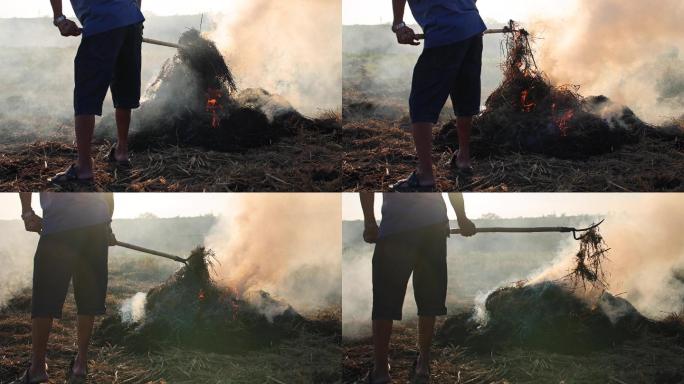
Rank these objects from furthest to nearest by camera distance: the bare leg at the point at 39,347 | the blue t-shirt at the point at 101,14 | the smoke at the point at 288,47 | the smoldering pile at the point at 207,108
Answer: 1. the smoke at the point at 288,47
2. the smoldering pile at the point at 207,108
3. the bare leg at the point at 39,347
4. the blue t-shirt at the point at 101,14

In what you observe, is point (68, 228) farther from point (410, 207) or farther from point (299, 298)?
point (410, 207)

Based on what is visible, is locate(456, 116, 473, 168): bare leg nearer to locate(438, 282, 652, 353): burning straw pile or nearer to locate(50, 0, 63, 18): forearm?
locate(438, 282, 652, 353): burning straw pile

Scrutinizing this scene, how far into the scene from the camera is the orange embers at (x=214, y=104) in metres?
4.42

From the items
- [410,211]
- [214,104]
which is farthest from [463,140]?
[214,104]

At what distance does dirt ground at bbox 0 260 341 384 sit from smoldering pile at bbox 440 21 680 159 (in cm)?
144

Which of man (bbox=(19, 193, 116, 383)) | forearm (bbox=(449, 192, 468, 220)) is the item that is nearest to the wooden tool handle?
forearm (bbox=(449, 192, 468, 220))

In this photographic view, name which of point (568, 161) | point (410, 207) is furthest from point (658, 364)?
point (410, 207)

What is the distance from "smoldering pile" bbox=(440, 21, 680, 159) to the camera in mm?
4375

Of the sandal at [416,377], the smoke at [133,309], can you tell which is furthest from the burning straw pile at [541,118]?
the smoke at [133,309]

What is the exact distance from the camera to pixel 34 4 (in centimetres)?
435

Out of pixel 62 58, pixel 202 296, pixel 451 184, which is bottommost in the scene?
pixel 202 296

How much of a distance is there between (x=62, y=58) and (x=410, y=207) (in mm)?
2021

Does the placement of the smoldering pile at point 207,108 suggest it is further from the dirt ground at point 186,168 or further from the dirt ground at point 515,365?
the dirt ground at point 515,365

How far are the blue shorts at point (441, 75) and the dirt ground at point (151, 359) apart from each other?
125 cm
